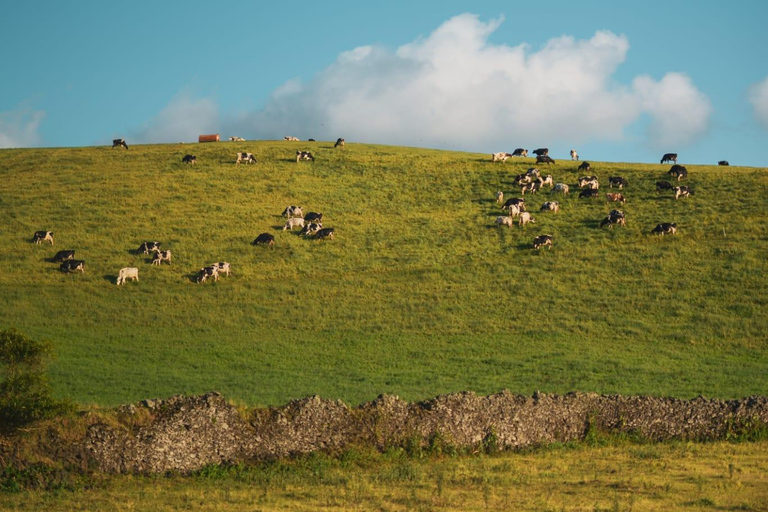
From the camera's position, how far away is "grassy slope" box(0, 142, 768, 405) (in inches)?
1359

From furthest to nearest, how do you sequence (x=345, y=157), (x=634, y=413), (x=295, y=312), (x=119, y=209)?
(x=345, y=157), (x=119, y=209), (x=295, y=312), (x=634, y=413)

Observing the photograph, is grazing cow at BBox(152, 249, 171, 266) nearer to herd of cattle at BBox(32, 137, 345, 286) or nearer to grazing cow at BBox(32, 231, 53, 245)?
herd of cattle at BBox(32, 137, 345, 286)

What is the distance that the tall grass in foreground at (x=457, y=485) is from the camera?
15.0 meters

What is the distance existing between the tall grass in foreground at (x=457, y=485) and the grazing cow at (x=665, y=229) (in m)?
38.3

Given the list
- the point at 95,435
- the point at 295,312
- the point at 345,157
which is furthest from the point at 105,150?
the point at 95,435

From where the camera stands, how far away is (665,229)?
55750mm

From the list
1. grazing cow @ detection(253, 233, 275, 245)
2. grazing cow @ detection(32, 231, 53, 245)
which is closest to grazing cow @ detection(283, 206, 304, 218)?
grazing cow @ detection(253, 233, 275, 245)

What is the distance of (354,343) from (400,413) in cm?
2120

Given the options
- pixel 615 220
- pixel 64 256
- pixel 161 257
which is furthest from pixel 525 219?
pixel 64 256

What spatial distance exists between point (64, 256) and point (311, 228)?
54.9ft

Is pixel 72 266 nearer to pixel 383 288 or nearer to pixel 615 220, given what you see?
pixel 383 288

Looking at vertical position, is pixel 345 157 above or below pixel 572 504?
above

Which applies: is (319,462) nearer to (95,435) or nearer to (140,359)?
(95,435)

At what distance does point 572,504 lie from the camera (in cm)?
1496
